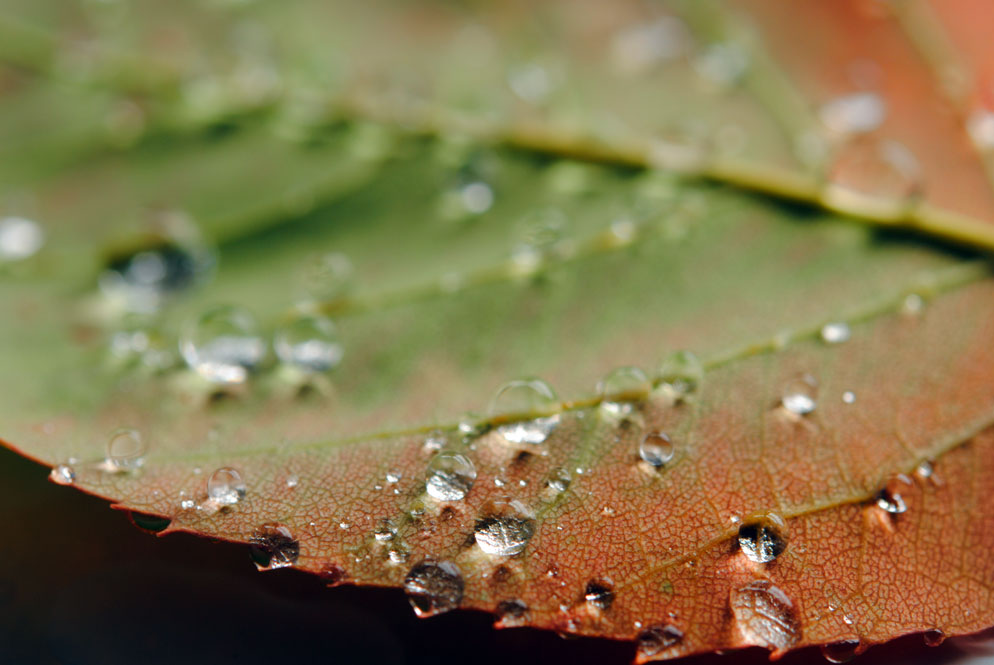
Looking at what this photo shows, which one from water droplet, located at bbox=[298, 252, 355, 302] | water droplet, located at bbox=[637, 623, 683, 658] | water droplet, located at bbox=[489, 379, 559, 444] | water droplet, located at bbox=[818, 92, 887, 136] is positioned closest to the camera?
water droplet, located at bbox=[637, 623, 683, 658]

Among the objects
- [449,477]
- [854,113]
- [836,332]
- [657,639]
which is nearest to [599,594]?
[657,639]

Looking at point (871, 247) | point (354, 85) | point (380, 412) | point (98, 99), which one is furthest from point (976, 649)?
point (98, 99)

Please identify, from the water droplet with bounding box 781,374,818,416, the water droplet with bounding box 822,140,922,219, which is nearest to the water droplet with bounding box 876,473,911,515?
the water droplet with bounding box 781,374,818,416

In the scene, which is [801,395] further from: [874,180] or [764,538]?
[874,180]

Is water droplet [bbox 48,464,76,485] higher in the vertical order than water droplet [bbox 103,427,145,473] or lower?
higher

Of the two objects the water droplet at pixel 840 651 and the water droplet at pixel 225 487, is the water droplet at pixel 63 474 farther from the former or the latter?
the water droplet at pixel 840 651

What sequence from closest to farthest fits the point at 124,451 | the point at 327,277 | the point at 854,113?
the point at 124,451 → the point at 327,277 → the point at 854,113

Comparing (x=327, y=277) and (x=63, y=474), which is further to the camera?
(x=327, y=277)

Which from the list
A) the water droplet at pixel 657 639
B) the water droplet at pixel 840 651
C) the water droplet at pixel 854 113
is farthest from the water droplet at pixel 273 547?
the water droplet at pixel 854 113

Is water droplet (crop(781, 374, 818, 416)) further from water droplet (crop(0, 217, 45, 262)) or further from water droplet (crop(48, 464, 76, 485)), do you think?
water droplet (crop(0, 217, 45, 262))
